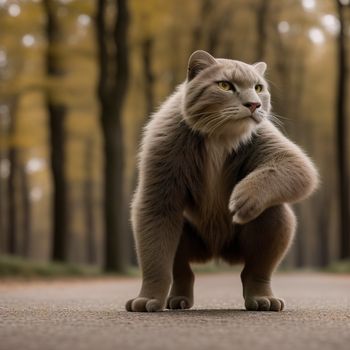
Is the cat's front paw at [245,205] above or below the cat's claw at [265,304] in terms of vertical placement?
above

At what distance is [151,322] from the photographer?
11.3ft

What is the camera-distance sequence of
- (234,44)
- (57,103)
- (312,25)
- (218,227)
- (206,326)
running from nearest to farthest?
(206,326) < (218,227) < (57,103) < (312,25) < (234,44)

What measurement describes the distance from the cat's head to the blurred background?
11.3m

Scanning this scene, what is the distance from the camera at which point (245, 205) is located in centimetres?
385

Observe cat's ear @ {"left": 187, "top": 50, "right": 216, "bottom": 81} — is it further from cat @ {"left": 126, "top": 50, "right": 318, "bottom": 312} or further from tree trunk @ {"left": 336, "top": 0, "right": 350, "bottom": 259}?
tree trunk @ {"left": 336, "top": 0, "right": 350, "bottom": 259}

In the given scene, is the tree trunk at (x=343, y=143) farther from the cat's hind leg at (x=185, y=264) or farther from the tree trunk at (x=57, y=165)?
the cat's hind leg at (x=185, y=264)

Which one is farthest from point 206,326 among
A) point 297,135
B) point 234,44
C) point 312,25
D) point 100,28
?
point 297,135

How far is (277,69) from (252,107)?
24.8 metres

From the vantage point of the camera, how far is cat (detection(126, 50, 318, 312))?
13.6ft

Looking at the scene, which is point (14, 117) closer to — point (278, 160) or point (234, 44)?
point (234, 44)

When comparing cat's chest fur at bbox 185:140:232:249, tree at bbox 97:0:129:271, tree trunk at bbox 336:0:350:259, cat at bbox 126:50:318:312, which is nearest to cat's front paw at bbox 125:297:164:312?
cat at bbox 126:50:318:312

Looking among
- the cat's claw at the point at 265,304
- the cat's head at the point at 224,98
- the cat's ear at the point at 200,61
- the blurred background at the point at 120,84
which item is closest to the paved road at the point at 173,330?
the cat's claw at the point at 265,304

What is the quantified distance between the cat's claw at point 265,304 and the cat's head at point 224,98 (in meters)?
1.03

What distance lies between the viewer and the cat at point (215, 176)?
13.6 ft
